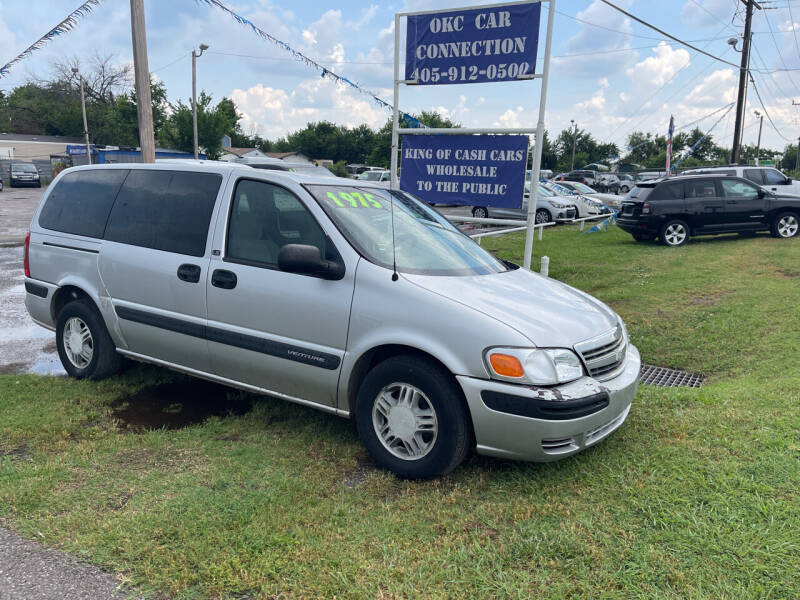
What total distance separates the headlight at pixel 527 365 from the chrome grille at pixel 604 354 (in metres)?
0.21

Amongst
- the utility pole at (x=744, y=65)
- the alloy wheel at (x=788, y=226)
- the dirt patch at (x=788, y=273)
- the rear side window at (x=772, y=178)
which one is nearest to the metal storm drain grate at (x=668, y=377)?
the dirt patch at (x=788, y=273)

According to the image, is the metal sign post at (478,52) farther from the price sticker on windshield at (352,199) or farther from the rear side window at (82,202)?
the rear side window at (82,202)

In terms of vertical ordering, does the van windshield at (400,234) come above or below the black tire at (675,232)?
above

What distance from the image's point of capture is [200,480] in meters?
3.44

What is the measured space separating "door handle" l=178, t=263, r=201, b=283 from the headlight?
220cm

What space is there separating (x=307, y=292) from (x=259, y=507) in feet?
4.21

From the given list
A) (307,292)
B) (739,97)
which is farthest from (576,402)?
(739,97)

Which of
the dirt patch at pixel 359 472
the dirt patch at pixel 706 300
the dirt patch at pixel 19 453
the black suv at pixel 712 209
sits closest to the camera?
the dirt patch at pixel 359 472

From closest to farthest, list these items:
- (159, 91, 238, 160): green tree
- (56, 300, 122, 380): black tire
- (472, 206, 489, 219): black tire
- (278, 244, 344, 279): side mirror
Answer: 1. (278, 244, 344, 279): side mirror
2. (56, 300, 122, 380): black tire
3. (472, 206, 489, 219): black tire
4. (159, 91, 238, 160): green tree

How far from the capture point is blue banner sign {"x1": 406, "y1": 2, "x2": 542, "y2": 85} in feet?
21.8

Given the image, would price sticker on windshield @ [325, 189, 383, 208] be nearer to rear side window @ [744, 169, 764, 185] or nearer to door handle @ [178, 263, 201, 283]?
door handle @ [178, 263, 201, 283]

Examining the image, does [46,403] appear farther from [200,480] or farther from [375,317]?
[375,317]

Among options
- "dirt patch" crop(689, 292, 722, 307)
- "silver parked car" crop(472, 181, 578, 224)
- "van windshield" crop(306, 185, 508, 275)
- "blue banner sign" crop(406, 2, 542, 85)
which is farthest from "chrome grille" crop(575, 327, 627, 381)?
"silver parked car" crop(472, 181, 578, 224)

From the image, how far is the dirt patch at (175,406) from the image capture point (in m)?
4.40
